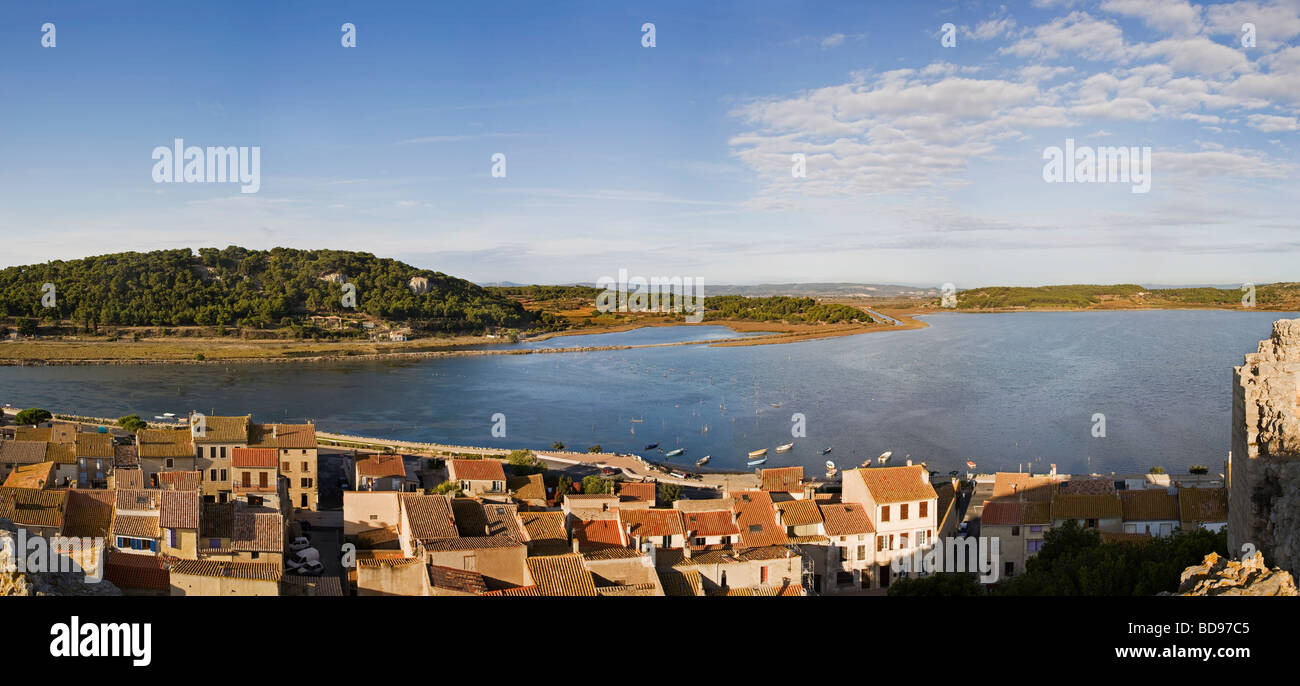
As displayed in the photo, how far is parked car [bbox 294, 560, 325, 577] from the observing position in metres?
8.55

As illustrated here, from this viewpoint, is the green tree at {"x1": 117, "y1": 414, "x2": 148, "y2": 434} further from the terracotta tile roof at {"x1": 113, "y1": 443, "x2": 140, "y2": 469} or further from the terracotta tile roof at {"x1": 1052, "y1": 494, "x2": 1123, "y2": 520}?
the terracotta tile roof at {"x1": 1052, "y1": 494, "x2": 1123, "y2": 520}

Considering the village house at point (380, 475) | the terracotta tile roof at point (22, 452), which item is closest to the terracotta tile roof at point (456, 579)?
the village house at point (380, 475)

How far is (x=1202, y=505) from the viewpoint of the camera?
34.5ft

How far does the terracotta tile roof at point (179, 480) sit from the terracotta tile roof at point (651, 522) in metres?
5.14

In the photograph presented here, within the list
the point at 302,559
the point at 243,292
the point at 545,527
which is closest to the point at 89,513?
the point at 302,559

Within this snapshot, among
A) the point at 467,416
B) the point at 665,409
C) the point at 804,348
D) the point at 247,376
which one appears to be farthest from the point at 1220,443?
the point at 247,376

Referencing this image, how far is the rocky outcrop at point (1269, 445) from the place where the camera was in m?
4.98

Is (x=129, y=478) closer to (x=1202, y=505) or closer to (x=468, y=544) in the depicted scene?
(x=468, y=544)

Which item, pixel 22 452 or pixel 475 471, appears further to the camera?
pixel 475 471

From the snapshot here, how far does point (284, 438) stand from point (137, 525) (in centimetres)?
549

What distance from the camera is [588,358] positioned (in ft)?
153

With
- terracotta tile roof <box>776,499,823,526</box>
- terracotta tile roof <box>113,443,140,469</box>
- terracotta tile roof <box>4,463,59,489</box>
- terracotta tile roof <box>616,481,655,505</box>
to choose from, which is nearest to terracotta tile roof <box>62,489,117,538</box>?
terracotta tile roof <box>4,463,59,489</box>

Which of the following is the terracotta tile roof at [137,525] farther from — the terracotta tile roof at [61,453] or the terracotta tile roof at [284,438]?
the terracotta tile roof at [61,453]
